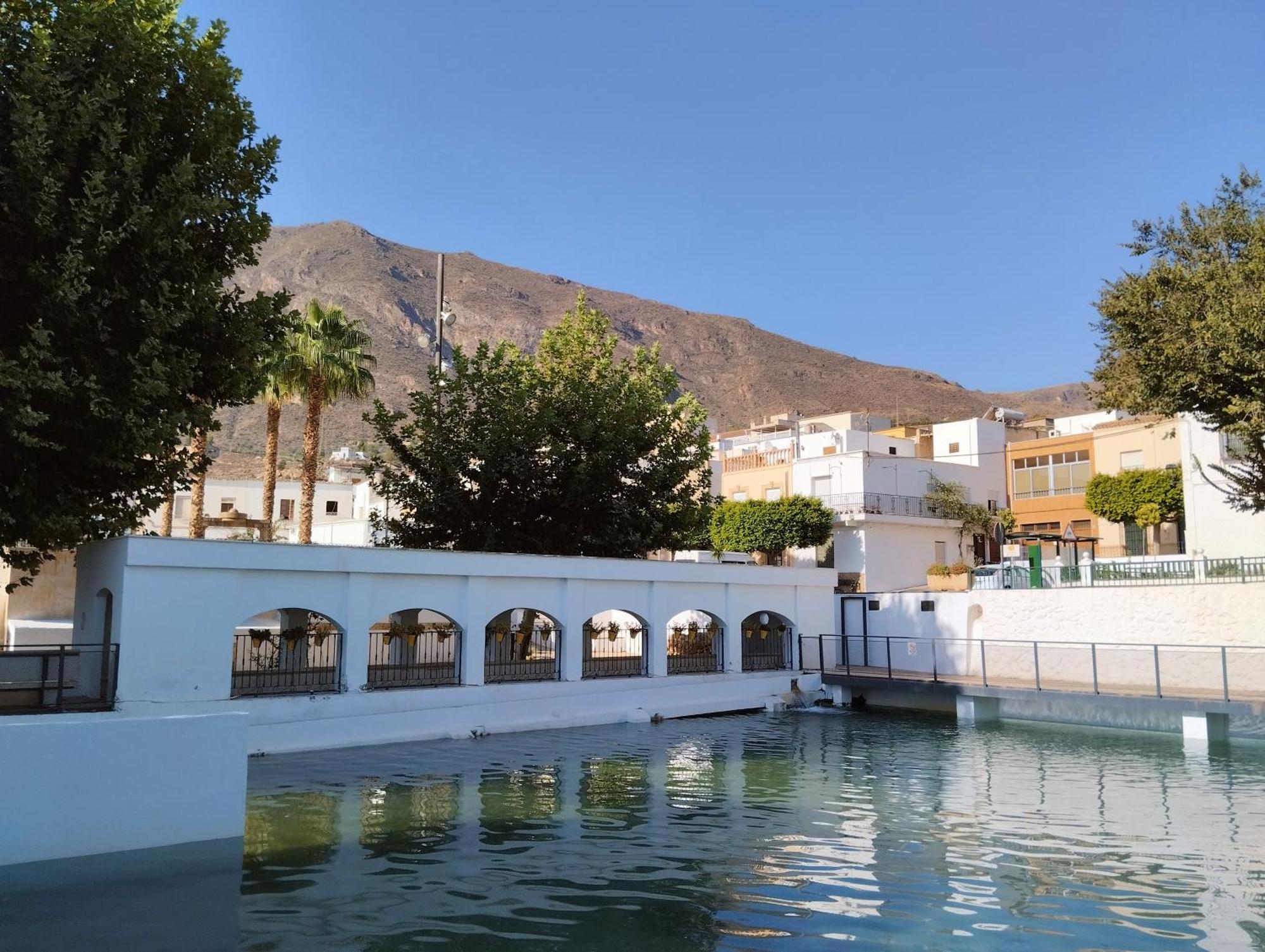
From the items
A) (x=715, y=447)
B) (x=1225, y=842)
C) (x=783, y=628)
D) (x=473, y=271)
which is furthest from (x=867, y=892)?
(x=473, y=271)

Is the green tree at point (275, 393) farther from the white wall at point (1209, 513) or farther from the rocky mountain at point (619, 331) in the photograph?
the rocky mountain at point (619, 331)

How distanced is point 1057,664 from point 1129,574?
364cm

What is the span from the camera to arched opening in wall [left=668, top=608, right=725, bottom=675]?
28.4m

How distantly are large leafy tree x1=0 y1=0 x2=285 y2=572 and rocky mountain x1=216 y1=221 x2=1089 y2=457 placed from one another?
118630 millimetres

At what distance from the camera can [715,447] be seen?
7400 centimetres

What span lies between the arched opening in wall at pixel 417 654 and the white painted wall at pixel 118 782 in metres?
10.9

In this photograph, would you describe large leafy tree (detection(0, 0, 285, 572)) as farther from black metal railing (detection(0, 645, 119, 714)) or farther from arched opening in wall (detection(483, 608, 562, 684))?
arched opening in wall (detection(483, 608, 562, 684))

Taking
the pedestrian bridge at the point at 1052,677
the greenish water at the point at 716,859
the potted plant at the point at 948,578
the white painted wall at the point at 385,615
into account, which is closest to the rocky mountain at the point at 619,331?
the potted plant at the point at 948,578

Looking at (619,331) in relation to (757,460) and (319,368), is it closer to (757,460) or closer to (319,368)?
(757,460)

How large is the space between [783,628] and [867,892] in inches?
843

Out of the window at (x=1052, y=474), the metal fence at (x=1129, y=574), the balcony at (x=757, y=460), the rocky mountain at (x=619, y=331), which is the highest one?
the rocky mountain at (x=619, y=331)

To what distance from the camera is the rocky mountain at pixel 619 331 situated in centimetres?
15825

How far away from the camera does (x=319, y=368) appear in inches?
1369

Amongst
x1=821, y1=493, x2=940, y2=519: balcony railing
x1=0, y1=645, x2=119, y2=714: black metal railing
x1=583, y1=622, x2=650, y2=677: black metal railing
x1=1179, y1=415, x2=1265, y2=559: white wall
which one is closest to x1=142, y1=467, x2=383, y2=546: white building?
x1=821, y1=493, x2=940, y2=519: balcony railing
